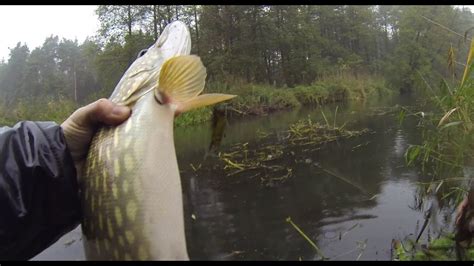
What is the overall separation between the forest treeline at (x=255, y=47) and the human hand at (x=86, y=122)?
1440 centimetres

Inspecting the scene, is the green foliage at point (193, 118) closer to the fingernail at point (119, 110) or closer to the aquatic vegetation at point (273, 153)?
the aquatic vegetation at point (273, 153)

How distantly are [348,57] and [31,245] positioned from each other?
35.2m

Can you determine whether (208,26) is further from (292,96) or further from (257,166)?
(257,166)

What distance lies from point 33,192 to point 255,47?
24940 millimetres

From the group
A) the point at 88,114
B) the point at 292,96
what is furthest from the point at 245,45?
the point at 88,114

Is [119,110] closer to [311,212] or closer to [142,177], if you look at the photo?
[142,177]

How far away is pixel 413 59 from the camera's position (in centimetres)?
3173

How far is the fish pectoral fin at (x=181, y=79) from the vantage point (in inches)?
57.6

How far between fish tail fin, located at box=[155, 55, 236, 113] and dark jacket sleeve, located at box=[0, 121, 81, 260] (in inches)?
16.7

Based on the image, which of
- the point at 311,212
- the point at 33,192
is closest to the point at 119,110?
the point at 33,192

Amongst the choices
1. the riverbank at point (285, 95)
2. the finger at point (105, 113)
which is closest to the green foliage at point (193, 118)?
the riverbank at point (285, 95)

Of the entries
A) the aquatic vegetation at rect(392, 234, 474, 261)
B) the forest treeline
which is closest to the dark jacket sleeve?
the aquatic vegetation at rect(392, 234, 474, 261)

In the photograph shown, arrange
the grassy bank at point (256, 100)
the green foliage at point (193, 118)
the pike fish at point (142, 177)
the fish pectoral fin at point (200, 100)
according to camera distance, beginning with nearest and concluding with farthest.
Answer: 1. the pike fish at point (142, 177)
2. the fish pectoral fin at point (200, 100)
3. the grassy bank at point (256, 100)
4. the green foliage at point (193, 118)

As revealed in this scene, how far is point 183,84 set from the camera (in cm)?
149
